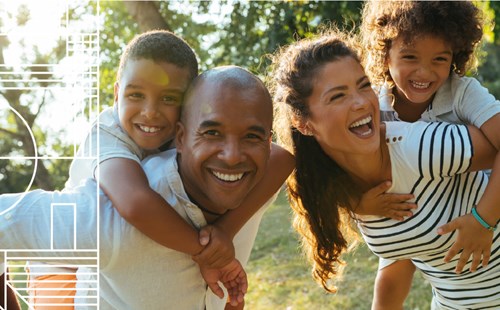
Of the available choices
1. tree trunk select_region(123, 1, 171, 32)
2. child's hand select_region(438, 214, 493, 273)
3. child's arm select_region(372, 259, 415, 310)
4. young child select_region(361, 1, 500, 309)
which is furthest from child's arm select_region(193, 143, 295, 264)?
tree trunk select_region(123, 1, 171, 32)

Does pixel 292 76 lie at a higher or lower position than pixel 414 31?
lower

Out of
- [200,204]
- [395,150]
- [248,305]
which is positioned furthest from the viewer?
[248,305]

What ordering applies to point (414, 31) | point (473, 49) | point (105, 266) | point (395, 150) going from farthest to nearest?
1. point (473, 49)
2. point (414, 31)
3. point (395, 150)
4. point (105, 266)

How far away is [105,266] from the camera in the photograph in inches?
88.4

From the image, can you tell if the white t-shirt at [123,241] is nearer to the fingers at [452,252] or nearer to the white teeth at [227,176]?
the white teeth at [227,176]

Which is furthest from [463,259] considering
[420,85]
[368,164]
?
[420,85]

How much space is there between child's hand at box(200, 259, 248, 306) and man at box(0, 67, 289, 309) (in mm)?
86

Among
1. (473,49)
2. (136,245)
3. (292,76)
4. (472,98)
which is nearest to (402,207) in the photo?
(472,98)

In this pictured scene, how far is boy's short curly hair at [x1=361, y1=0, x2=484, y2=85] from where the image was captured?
2.88 m

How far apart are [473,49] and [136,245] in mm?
1949

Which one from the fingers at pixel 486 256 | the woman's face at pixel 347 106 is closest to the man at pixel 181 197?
the woman's face at pixel 347 106

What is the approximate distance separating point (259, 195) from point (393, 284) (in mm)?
1287

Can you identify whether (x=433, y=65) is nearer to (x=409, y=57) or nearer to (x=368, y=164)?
(x=409, y=57)

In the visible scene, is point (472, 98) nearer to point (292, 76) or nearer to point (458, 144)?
point (458, 144)
